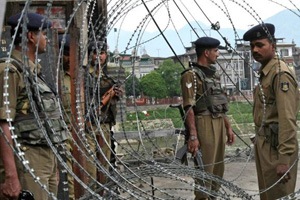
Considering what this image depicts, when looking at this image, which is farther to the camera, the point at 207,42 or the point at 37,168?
the point at 207,42

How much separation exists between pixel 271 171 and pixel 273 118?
1.28ft

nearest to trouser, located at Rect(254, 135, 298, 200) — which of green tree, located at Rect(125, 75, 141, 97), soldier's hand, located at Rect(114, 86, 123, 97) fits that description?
green tree, located at Rect(125, 75, 141, 97)

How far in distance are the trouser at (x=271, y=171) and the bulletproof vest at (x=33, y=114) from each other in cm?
160

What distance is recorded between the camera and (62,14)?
19.1 ft

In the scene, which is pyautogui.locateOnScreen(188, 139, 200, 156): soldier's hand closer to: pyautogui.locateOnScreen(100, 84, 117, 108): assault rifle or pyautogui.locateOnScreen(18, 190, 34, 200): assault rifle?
pyautogui.locateOnScreen(100, 84, 117, 108): assault rifle

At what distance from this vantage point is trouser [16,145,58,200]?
352cm

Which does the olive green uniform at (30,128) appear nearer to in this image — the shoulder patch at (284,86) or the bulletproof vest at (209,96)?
the shoulder patch at (284,86)

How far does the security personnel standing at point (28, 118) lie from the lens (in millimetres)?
3260

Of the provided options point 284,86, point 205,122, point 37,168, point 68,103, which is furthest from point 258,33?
point 37,168

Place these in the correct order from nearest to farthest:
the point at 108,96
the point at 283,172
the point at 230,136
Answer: the point at 283,172, the point at 230,136, the point at 108,96

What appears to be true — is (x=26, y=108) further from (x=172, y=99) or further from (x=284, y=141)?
(x=172, y=99)

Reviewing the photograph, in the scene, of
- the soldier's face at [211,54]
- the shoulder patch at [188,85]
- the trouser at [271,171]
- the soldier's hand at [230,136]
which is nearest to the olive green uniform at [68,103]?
the shoulder patch at [188,85]

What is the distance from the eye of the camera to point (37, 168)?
140 inches

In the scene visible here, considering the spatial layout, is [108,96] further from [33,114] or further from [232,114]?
[232,114]
